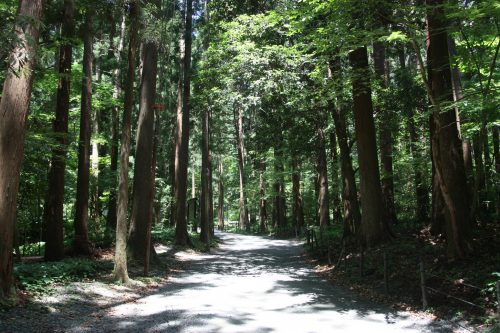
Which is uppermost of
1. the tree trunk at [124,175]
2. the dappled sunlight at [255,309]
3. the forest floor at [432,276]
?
the tree trunk at [124,175]

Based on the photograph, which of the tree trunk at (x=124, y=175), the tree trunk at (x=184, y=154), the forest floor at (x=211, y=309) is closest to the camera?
the forest floor at (x=211, y=309)

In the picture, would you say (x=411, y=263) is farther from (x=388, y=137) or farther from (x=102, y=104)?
(x=102, y=104)

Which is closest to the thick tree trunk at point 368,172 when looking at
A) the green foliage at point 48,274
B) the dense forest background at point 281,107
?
the dense forest background at point 281,107

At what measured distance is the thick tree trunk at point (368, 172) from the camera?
14.6 m

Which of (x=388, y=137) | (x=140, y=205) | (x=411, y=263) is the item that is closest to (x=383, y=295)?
(x=411, y=263)

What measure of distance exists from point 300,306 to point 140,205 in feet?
25.7

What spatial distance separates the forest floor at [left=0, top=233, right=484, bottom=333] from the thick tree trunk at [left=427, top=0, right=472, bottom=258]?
242 centimetres

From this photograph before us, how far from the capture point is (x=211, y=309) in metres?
8.95

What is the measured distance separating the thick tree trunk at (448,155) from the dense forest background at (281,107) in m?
0.04

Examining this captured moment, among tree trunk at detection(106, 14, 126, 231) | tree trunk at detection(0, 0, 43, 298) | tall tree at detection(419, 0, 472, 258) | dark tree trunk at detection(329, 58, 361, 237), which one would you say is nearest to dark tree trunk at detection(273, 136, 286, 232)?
tree trunk at detection(106, 14, 126, 231)

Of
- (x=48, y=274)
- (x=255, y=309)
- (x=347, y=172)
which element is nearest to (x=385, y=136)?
(x=347, y=172)

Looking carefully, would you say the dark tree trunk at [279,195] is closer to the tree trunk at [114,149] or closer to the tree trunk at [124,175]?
the tree trunk at [114,149]

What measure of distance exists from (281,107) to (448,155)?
11535 mm

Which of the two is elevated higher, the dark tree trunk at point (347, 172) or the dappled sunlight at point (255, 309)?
the dark tree trunk at point (347, 172)
